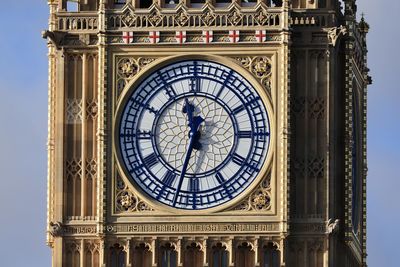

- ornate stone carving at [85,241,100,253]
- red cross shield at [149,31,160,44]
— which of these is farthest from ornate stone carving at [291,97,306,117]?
ornate stone carving at [85,241,100,253]

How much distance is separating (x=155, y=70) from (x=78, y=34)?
1.79 m

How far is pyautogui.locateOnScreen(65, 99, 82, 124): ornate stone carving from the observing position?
93812 mm

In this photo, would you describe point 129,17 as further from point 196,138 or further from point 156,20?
point 196,138

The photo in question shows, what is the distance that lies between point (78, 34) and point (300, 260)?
21.3 ft

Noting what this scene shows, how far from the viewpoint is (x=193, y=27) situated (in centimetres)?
9369

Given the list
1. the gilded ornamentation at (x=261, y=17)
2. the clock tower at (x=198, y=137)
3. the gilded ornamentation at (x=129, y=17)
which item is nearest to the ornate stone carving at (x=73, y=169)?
the clock tower at (x=198, y=137)

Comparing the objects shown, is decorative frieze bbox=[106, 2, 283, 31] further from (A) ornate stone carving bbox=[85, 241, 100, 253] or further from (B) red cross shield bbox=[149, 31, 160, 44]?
(A) ornate stone carving bbox=[85, 241, 100, 253]

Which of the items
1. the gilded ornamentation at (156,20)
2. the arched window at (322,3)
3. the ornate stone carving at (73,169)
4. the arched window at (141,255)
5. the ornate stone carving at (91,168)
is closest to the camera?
the arched window at (141,255)

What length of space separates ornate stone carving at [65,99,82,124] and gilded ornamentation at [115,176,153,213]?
62.8 inches

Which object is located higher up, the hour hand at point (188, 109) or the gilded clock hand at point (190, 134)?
the hour hand at point (188, 109)

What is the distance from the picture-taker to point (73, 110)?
93.8 metres

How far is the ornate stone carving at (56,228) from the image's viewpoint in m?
93.1

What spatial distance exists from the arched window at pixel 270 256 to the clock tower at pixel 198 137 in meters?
0.03

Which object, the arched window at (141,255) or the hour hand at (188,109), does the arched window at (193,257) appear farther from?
the hour hand at (188,109)
